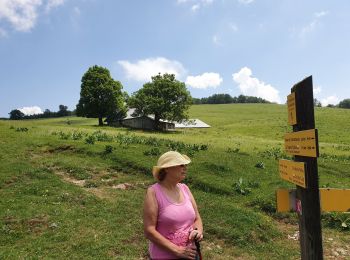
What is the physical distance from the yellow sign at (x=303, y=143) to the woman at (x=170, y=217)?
153 centimetres

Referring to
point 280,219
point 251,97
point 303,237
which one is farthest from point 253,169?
point 251,97

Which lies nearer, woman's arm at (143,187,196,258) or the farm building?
woman's arm at (143,187,196,258)

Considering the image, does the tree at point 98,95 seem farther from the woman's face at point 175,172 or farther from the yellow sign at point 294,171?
the woman's face at point 175,172

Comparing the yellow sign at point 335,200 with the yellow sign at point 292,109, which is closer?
the yellow sign at point 335,200

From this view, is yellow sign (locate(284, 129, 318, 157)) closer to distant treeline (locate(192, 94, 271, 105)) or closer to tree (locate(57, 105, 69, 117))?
tree (locate(57, 105, 69, 117))

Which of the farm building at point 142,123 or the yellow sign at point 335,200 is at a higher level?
the farm building at point 142,123

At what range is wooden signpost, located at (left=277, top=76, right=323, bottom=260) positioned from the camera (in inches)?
205

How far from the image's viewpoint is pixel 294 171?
18.3ft

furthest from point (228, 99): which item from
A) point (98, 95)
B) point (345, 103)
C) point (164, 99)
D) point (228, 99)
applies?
point (164, 99)

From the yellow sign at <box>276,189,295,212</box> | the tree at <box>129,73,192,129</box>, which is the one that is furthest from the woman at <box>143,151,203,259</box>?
the tree at <box>129,73,192,129</box>

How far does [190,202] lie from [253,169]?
15633 millimetres

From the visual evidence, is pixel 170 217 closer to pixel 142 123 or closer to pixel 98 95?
pixel 98 95

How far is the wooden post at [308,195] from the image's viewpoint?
205 inches

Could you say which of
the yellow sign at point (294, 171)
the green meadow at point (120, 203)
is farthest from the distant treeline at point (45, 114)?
the yellow sign at point (294, 171)
